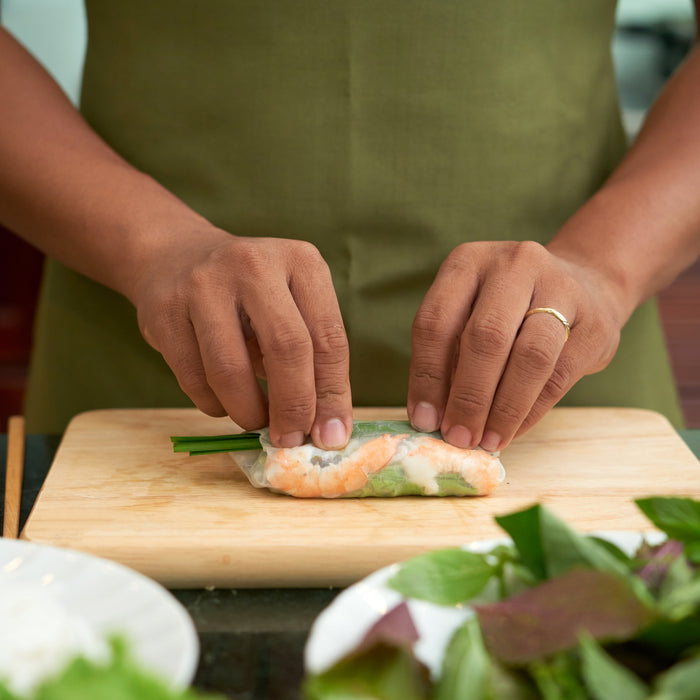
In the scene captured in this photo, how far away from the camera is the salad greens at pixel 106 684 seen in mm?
449

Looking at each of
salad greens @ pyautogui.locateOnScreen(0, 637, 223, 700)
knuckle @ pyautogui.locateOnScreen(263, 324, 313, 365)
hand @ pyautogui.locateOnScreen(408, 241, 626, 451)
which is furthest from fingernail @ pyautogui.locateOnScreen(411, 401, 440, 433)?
salad greens @ pyautogui.locateOnScreen(0, 637, 223, 700)

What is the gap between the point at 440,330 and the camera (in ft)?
3.90

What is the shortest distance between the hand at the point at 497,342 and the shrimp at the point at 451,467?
31 millimetres

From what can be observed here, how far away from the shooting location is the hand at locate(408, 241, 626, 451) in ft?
3.84

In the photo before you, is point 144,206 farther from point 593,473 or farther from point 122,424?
point 593,473

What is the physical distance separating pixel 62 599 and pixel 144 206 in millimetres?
761

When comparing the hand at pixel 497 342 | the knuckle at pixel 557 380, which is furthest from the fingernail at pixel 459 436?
the knuckle at pixel 557 380

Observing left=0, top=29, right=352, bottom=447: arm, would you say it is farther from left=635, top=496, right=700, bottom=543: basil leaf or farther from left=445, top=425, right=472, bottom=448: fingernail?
left=635, top=496, right=700, bottom=543: basil leaf

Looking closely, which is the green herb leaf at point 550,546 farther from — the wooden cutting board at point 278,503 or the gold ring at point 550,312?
the gold ring at point 550,312

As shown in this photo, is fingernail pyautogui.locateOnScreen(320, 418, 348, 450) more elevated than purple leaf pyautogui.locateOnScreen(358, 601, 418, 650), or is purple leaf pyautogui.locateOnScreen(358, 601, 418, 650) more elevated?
purple leaf pyautogui.locateOnScreen(358, 601, 418, 650)

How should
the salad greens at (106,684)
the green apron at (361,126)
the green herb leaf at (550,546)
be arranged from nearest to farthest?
1. the salad greens at (106,684)
2. the green herb leaf at (550,546)
3. the green apron at (361,126)

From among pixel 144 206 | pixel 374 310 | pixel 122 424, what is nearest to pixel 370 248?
pixel 374 310

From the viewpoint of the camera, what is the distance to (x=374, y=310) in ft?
5.09

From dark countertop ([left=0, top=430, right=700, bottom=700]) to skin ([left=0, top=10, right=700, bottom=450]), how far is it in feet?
0.94
